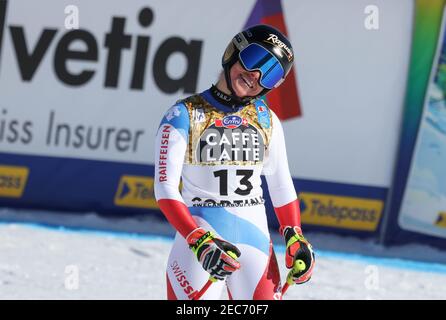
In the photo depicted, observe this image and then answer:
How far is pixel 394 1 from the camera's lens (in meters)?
9.69

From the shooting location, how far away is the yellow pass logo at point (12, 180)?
967 centimetres

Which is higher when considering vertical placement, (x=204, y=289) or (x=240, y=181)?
(x=240, y=181)

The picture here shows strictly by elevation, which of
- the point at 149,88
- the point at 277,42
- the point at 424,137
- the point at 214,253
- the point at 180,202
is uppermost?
the point at 277,42

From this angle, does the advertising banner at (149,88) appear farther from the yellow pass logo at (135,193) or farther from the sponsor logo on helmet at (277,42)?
the sponsor logo on helmet at (277,42)

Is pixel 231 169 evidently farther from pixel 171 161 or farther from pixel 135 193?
pixel 135 193

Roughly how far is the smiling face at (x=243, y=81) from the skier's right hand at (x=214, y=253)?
62 cm

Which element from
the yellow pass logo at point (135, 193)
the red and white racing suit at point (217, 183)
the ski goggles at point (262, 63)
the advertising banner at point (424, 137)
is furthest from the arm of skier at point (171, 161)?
the advertising banner at point (424, 137)

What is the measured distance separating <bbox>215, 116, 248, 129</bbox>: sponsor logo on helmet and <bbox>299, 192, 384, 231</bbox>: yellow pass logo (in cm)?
565

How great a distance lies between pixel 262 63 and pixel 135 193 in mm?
5786

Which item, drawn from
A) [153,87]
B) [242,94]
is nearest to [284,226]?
[242,94]

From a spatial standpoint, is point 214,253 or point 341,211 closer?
point 214,253

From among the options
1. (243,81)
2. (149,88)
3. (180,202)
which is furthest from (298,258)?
(149,88)

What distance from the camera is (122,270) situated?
24.9ft
